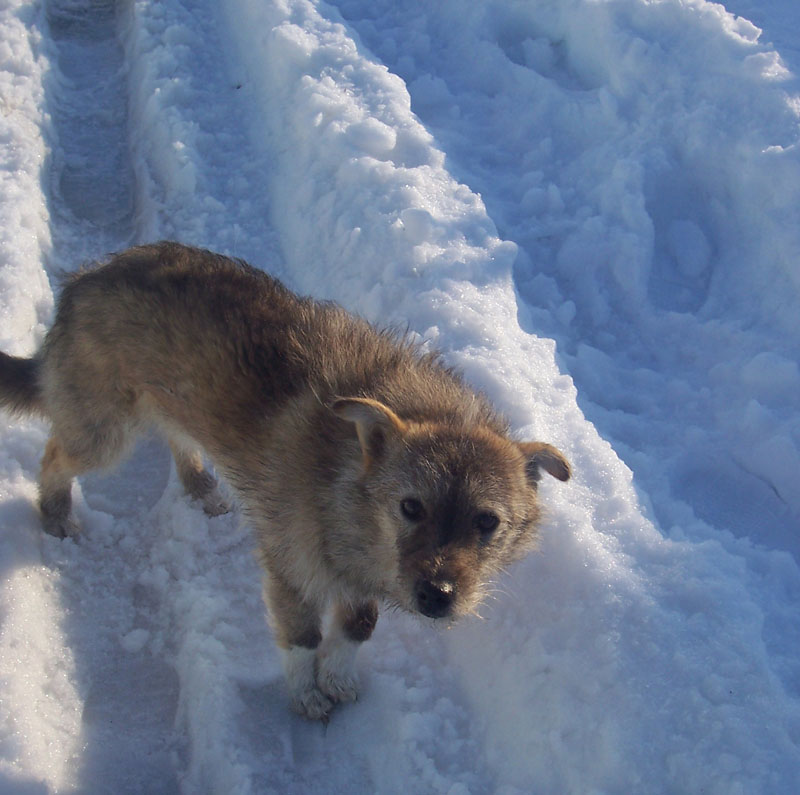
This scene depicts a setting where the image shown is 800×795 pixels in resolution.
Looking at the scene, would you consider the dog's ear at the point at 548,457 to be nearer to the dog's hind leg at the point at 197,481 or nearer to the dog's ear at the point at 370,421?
the dog's ear at the point at 370,421

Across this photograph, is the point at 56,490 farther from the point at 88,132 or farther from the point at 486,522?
the point at 88,132

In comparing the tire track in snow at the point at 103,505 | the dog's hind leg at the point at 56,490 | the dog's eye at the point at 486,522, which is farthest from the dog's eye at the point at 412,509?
the dog's hind leg at the point at 56,490

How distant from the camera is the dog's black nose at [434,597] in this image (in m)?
3.39

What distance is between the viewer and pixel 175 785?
404 centimetres

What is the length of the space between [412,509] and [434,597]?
398 millimetres

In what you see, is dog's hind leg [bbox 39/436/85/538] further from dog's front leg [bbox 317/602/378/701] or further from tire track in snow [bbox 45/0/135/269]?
tire track in snow [bbox 45/0/135/269]

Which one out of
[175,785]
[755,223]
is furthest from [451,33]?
[175,785]

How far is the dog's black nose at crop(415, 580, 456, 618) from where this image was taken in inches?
133

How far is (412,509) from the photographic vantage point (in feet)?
11.8

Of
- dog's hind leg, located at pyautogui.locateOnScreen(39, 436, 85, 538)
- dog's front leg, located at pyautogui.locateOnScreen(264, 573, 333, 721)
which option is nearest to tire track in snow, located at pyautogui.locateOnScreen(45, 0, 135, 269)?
dog's hind leg, located at pyautogui.locateOnScreen(39, 436, 85, 538)

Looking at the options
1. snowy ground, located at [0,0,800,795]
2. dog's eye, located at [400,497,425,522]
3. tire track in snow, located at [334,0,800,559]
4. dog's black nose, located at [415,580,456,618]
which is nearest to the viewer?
dog's black nose, located at [415,580,456,618]

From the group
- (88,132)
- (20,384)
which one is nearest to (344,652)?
(20,384)

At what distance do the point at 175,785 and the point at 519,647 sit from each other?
1.77 metres

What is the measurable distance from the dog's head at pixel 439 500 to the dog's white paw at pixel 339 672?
2.22ft
